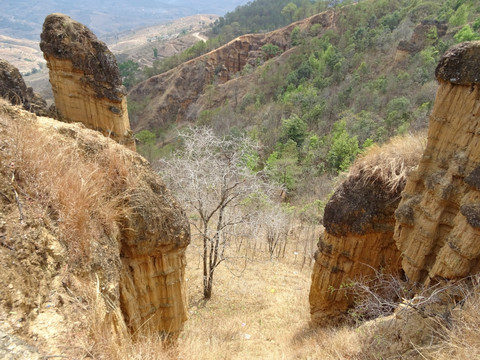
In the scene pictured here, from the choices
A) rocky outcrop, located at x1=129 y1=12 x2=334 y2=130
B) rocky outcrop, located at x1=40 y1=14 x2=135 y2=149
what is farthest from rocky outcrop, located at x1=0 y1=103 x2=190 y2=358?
rocky outcrop, located at x1=129 y1=12 x2=334 y2=130

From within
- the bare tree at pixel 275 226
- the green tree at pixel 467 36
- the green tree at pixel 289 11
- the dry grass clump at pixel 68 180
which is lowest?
the bare tree at pixel 275 226

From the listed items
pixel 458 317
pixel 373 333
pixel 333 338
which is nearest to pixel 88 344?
pixel 458 317

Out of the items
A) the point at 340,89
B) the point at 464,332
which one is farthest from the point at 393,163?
the point at 340,89

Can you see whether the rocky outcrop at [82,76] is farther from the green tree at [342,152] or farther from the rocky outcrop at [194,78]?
the rocky outcrop at [194,78]

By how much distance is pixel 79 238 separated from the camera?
2.87 m

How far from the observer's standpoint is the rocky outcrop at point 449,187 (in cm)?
382

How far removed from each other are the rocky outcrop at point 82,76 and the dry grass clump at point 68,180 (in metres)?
6.41

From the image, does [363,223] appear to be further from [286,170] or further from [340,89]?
[340,89]

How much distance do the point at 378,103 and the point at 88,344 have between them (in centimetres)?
2918

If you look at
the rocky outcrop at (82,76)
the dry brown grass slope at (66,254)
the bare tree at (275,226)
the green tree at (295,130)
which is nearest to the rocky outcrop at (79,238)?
the dry brown grass slope at (66,254)

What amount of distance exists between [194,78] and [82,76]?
154 ft

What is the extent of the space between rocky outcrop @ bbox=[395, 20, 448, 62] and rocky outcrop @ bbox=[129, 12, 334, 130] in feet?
71.9

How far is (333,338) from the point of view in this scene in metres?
5.82

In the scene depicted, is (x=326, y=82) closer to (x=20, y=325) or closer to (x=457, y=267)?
(x=457, y=267)
